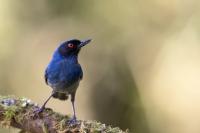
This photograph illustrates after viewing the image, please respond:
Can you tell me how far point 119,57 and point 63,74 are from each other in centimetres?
625

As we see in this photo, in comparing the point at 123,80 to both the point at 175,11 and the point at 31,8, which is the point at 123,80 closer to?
the point at 175,11

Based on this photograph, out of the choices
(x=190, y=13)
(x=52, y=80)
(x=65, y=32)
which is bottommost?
(x=52, y=80)

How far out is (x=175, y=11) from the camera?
11.7 meters

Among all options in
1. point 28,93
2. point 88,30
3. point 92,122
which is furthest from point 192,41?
point 92,122

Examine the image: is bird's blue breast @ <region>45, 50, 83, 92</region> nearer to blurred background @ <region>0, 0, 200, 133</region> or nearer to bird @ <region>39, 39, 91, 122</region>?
bird @ <region>39, 39, 91, 122</region>

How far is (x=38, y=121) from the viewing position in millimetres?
4414

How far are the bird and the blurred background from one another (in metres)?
4.93

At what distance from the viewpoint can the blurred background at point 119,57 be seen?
10.9 metres

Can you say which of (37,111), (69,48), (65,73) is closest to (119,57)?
(69,48)

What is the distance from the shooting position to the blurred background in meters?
10.9

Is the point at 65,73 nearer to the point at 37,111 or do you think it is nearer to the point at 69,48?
the point at 69,48

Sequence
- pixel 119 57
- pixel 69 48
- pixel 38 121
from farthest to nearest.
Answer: pixel 119 57
pixel 69 48
pixel 38 121

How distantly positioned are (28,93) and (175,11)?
3.51 m

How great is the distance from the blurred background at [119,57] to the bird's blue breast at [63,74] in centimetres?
501
